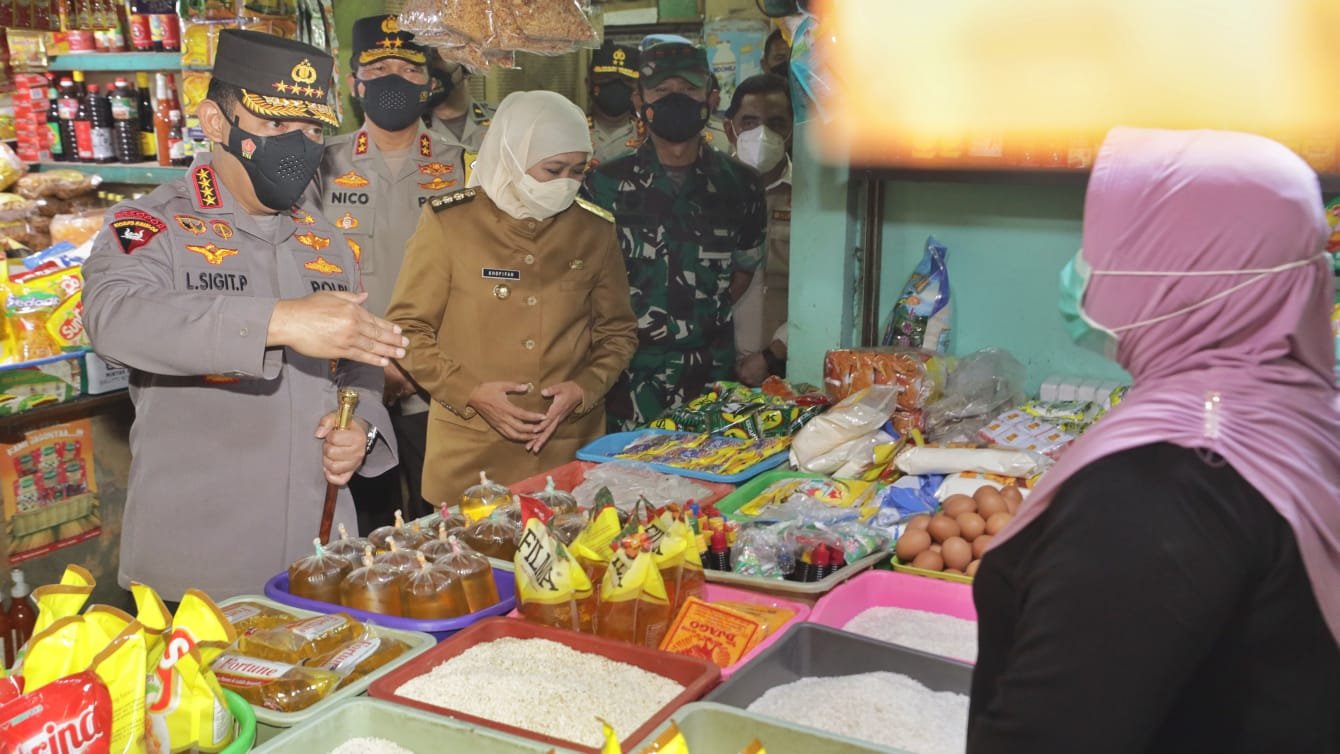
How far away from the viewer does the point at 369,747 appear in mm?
1608

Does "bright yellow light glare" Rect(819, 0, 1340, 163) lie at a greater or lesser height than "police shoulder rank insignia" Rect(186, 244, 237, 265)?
greater

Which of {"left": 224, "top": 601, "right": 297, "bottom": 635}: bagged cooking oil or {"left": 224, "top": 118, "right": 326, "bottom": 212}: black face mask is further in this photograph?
{"left": 224, "top": 118, "right": 326, "bottom": 212}: black face mask

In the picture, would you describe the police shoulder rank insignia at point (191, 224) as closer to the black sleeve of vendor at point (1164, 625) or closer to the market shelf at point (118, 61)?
the black sleeve of vendor at point (1164, 625)

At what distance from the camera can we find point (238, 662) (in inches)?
66.4

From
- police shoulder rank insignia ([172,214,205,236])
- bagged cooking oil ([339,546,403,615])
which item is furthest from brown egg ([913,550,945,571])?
police shoulder rank insignia ([172,214,205,236])

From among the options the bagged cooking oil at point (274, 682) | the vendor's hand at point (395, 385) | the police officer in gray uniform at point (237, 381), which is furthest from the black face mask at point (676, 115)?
the bagged cooking oil at point (274, 682)

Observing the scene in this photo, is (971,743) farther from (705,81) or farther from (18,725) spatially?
(705,81)

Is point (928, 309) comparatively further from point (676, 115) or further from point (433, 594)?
point (433, 594)

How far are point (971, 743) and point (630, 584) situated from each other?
2.69ft

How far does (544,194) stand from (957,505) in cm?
153

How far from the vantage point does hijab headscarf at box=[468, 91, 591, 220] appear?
3.20 metres

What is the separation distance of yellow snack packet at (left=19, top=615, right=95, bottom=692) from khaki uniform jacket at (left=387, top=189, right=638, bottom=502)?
6.10ft

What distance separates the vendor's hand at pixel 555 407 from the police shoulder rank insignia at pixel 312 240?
0.98 meters

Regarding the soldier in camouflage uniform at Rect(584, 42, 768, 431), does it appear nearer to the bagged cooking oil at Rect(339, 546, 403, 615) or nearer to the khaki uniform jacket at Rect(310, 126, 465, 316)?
the khaki uniform jacket at Rect(310, 126, 465, 316)
